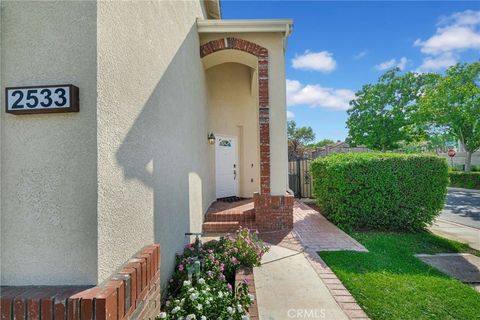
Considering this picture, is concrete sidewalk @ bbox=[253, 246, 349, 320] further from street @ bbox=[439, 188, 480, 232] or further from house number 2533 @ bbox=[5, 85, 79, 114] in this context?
street @ bbox=[439, 188, 480, 232]

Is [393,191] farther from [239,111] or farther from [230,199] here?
[239,111]

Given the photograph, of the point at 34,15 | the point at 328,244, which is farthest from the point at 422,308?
the point at 34,15

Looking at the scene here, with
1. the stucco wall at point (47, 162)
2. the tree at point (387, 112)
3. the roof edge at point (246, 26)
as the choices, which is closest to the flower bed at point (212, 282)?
the stucco wall at point (47, 162)

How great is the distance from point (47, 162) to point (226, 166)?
6.90m

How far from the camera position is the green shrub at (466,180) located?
49.8ft

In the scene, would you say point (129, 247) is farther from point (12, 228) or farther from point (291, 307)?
point (291, 307)

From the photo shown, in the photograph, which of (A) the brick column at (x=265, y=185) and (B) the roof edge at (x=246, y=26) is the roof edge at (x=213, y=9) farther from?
(A) the brick column at (x=265, y=185)

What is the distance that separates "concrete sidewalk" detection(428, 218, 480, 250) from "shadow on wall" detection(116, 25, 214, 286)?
6.42m

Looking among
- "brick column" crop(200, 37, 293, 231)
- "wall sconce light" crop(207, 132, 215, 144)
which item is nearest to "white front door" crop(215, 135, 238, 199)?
"wall sconce light" crop(207, 132, 215, 144)

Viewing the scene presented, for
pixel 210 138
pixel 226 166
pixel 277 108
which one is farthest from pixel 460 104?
pixel 210 138

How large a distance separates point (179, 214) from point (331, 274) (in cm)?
259

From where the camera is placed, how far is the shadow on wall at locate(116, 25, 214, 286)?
7.01 feet

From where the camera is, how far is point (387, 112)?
77.9 feet

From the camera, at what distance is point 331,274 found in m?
3.52
